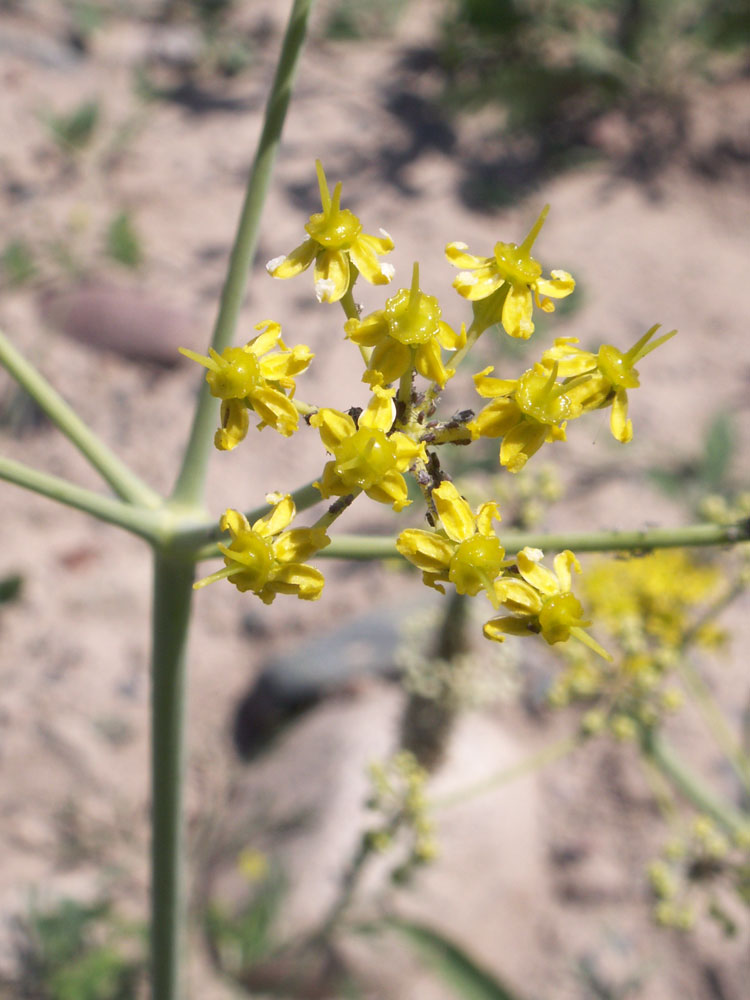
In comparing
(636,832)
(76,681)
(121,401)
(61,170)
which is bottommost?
(636,832)

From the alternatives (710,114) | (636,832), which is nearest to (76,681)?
(636,832)

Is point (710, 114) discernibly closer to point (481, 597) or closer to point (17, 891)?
point (481, 597)

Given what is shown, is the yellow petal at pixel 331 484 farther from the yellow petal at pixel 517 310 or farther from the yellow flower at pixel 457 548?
the yellow petal at pixel 517 310

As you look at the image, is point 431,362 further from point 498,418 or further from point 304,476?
point 304,476

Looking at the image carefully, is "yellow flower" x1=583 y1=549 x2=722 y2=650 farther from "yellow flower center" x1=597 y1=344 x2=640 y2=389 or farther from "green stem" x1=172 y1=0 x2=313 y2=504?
"green stem" x1=172 y1=0 x2=313 y2=504

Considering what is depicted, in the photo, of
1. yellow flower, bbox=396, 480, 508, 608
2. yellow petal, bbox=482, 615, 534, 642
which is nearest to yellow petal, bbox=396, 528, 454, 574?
yellow flower, bbox=396, 480, 508, 608

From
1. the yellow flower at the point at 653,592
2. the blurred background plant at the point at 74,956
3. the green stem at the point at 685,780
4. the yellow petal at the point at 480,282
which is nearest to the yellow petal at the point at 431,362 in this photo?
the yellow petal at the point at 480,282
